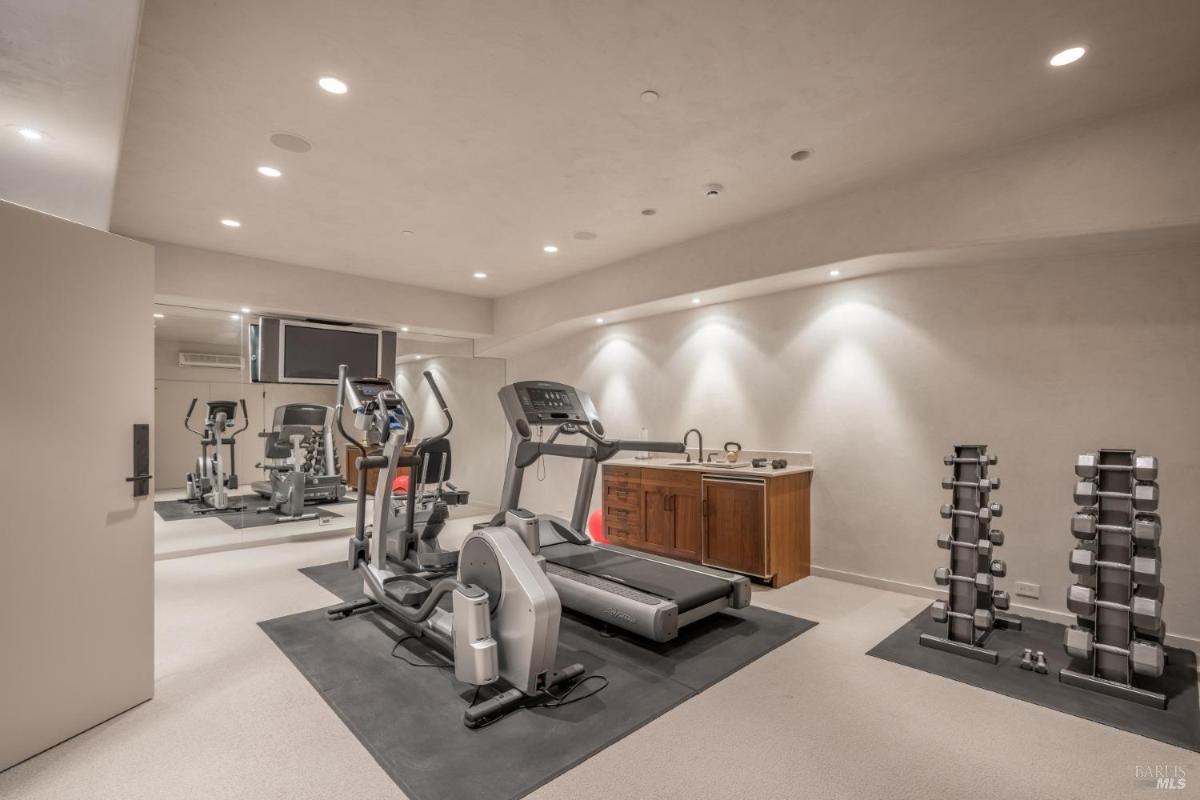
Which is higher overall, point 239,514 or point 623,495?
point 623,495

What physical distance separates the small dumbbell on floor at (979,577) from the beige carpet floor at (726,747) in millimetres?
582

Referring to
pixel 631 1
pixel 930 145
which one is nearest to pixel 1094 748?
pixel 930 145

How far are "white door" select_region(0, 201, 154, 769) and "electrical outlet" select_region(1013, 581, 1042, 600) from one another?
16.3ft

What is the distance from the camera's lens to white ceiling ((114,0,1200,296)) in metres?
2.27

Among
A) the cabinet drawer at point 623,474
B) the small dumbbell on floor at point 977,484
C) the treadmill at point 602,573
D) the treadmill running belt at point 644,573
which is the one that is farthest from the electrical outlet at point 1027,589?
the cabinet drawer at point 623,474

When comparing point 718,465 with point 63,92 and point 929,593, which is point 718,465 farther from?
point 63,92

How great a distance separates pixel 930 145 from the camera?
131 inches

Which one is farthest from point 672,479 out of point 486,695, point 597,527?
point 486,695

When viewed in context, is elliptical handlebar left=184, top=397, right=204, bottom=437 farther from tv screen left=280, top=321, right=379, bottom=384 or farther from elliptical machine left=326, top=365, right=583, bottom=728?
elliptical machine left=326, top=365, right=583, bottom=728

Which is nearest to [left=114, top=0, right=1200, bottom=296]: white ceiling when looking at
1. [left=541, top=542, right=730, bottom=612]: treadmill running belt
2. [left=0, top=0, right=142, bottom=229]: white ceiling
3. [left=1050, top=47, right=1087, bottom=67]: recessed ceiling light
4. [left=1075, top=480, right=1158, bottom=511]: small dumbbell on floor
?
[left=1050, top=47, right=1087, bottom=67]: recessed ceiling light

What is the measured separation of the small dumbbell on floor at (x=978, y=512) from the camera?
9.87 ft

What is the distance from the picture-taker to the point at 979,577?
3035mm

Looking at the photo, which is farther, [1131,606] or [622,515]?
[622,515]
